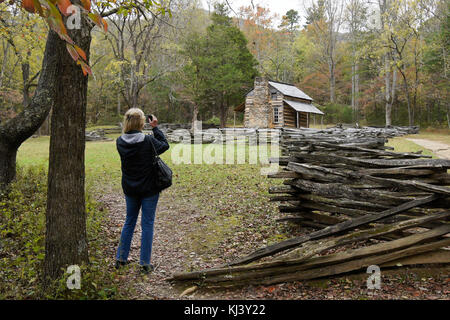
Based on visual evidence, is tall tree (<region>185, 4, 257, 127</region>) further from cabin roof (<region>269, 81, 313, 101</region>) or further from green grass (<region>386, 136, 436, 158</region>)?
green grass (<region>386, 136, 436, 158</region>)

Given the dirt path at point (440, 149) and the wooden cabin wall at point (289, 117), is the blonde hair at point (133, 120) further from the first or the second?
the wooden cabin wall at point (289, 117)

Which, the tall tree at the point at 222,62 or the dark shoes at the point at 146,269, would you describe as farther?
the tall tree at the point at 222,62

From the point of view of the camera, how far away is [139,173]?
4027mm

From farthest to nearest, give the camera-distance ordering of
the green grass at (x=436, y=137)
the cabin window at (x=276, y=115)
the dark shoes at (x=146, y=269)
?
the cabin window at (x=276, y=115) < the green grass at (x=436, y=137) < the dark shoes at (x=146, y=269)

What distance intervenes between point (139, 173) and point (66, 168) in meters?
0.90

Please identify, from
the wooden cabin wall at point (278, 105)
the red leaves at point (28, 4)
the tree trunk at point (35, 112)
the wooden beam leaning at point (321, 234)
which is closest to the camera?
the red leaves at point (28, 4)

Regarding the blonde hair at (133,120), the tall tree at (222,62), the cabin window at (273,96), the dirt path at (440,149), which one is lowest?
the dirt path at (440,149)

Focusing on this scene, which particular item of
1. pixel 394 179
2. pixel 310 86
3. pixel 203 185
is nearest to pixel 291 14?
pixel 310 86

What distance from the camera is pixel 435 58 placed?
3102 centimetres

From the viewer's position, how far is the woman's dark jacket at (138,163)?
402cm

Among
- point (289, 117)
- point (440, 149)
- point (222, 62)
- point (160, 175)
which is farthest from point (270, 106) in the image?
point (160, 175)

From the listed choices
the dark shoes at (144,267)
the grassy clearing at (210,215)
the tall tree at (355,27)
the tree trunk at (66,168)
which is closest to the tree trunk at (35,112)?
the grassy clearing at (210,215)
